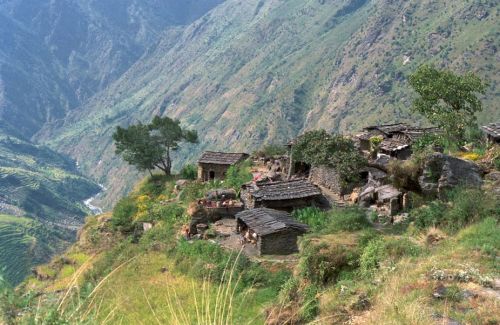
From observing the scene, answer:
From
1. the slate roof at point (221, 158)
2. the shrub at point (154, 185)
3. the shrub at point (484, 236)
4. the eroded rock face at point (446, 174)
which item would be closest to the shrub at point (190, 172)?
the shrub at point (154, 185)

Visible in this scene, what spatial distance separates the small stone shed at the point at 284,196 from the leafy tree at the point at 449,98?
10.4m

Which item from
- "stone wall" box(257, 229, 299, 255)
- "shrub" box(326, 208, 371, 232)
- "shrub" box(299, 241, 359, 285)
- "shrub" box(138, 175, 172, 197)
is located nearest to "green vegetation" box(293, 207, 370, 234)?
"shrub" box(326, 208, 371, 232)

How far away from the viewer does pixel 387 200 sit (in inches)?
1110

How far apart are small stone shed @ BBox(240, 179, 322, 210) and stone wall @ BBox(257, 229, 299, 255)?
16.7ft

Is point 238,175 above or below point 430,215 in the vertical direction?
above

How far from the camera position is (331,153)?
36562mm

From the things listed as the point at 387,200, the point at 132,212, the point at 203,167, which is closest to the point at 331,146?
the point at 387,200

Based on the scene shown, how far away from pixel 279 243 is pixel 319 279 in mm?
8026

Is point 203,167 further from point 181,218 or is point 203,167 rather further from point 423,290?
point 423,290

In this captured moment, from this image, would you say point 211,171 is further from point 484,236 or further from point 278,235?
point 484,236

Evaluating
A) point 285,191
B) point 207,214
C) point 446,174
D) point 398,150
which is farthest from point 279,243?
point 398,150

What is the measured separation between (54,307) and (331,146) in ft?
102

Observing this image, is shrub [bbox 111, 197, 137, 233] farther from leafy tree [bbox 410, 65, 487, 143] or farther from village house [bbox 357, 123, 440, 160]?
leafy tree [bbox 410, 65, 487, 143]

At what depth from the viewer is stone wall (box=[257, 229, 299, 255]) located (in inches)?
1045
